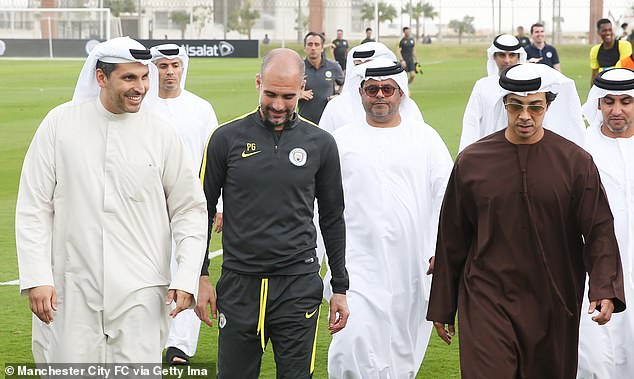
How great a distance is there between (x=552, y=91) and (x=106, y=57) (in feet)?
6.52

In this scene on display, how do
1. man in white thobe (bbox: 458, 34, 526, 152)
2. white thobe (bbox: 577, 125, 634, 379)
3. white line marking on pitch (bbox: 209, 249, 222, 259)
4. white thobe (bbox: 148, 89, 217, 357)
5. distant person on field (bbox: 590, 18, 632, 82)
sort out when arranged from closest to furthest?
white thobe (bbox: 577, 125, 634, 379), white thobe (bbox: 148, 89, 217, 357), man in white thobe (bbox: 458, 34, 526, 152), white line marking on pitch (bbox: 209, 249, 222, 259), distant person on field (bbox: 590, 18, 632, 82)

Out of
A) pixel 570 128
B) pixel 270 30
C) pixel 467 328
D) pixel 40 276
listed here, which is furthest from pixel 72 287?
pixel 270 30

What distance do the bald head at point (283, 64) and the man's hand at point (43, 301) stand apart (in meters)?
1.34

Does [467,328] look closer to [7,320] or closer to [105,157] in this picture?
[105,157]

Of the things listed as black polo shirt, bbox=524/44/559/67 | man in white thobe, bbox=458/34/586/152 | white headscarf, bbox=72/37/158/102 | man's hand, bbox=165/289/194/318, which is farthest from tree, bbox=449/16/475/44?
man's hand, bbox=165/289/194/318

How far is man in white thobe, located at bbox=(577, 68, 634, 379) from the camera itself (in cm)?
687

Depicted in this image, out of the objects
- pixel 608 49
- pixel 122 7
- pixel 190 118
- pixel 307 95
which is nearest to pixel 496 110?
pixel 190 118

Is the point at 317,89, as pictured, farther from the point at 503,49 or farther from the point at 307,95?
the point at 503,49

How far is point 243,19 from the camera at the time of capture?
7419cm

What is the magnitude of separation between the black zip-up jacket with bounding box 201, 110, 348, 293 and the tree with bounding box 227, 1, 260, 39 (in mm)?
66220

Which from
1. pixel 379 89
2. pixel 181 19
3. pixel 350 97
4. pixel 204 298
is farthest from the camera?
pixel 181 19

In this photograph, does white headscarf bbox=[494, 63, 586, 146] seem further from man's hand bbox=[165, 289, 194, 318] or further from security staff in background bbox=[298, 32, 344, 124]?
security staff in background bbox=[298, 32, 344, 124]

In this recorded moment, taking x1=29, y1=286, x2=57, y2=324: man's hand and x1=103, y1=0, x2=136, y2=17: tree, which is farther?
x1=103, y1=0, x2=136, y2=17: tree

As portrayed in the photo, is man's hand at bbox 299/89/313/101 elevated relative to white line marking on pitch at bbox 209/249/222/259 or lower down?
elevated
